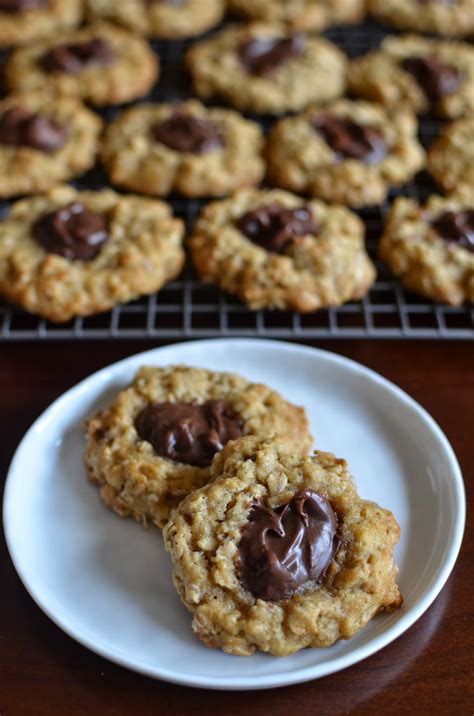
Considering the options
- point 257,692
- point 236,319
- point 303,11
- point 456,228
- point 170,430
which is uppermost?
point 303,11

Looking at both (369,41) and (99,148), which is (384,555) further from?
(369,41)

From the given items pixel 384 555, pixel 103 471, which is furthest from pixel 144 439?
pixel 384 555

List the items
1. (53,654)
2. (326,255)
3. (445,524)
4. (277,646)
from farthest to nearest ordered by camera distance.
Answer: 1. (326,255)
2. (445,524)
3. (53,654)
4. (277,646)

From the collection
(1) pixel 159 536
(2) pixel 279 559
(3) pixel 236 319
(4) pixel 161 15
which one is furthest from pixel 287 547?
(4) pixel 161 15

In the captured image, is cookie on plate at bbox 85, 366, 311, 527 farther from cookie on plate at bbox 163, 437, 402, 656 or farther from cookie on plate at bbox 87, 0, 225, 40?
cookie on plate at bbox 87, 0, 225, 40

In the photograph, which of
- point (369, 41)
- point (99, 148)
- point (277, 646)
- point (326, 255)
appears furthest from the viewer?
point (369, 41)

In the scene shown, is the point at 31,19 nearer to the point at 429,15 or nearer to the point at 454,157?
the point at 429,15

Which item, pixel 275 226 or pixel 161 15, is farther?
pixel 161 15
